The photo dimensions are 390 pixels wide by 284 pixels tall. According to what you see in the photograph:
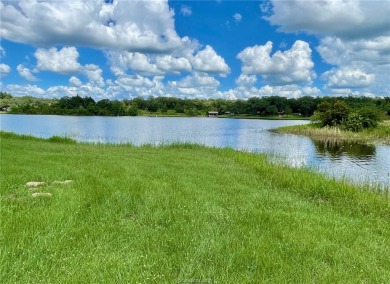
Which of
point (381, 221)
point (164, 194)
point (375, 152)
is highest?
point (164, 194)

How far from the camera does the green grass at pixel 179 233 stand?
447 cm

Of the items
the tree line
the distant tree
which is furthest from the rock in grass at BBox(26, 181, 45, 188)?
the tree line

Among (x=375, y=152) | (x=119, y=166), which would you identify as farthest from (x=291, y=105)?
(x=119, y=166)

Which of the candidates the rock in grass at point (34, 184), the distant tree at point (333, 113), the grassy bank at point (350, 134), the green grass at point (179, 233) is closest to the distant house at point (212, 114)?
the distant tree at point (333, 113)

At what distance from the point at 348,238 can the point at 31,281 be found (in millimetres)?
5545

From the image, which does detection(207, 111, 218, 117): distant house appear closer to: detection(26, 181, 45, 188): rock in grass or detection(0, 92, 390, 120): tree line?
detection(0, 92, 390, 120): tree line

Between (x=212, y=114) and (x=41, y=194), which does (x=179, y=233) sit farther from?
(x=212, y=114)

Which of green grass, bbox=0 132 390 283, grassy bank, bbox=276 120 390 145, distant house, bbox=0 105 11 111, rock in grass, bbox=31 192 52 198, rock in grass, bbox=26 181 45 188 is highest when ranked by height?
distant house, bbox=0 105 11 111

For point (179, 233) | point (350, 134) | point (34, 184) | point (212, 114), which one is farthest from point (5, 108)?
point (179, 233)

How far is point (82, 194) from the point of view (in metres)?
7.76

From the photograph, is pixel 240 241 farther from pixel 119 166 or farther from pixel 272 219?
pixel 119 166

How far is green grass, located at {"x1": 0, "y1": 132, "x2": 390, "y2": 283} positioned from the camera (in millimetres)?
4473

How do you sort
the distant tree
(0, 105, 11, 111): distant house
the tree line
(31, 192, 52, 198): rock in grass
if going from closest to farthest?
(31, 192, 52, 198): rock in grass
the distant tree
the tree line
(0, 105, 11, 111): distant house

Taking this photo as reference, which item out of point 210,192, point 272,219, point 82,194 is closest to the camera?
point 272,219
